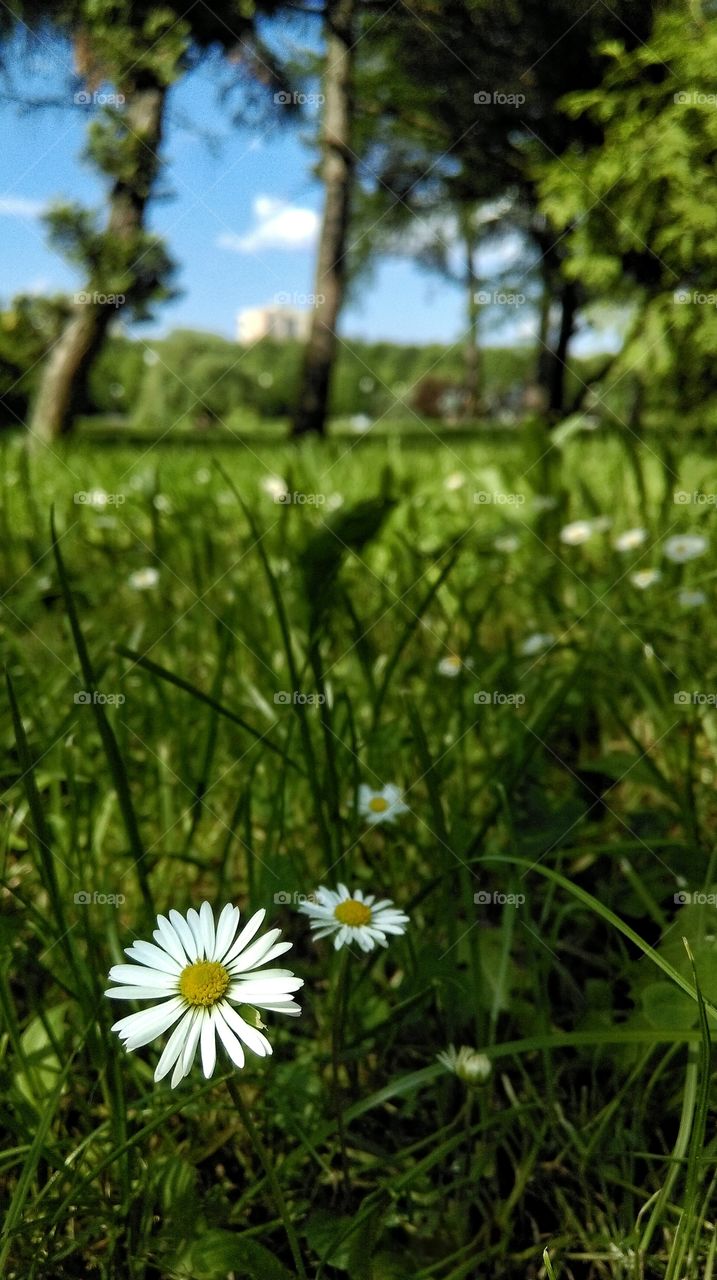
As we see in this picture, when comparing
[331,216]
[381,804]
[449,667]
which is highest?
[331,216]

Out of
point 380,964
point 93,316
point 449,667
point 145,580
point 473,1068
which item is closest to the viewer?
point 473,1068

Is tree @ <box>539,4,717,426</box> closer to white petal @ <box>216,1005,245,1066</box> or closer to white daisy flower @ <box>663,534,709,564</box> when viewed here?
white daisy flower @ <box>663,534,709,564</box>

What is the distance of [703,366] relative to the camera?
3.65 metres

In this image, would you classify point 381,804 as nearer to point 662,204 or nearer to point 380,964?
point 380,964

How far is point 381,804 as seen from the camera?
770 millimetres

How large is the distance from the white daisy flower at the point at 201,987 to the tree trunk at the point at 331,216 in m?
4.79

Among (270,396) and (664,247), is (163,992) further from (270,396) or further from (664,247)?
(270,396)

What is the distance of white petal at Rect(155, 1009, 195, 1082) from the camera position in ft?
1.21

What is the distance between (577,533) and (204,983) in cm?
142

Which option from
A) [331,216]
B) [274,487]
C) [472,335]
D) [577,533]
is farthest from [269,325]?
[472,335]

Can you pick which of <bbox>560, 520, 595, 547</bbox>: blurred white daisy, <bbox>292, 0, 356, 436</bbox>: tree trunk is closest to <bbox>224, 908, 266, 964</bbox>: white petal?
<bbox>560, 520, 595, 547</bbox>: blurred white daisy

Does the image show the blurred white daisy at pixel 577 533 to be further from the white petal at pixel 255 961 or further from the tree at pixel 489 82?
the tree at pixel 489 82

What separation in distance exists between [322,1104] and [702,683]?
0.60 meters

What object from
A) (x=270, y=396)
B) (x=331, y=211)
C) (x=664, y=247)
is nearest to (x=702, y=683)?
(x=664, y=247)
